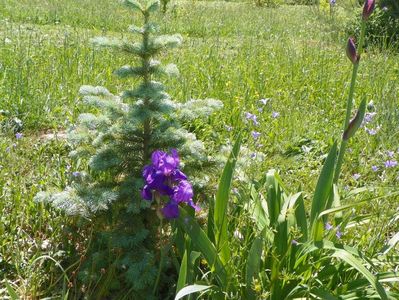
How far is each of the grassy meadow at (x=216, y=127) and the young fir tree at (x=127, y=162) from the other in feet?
0.51

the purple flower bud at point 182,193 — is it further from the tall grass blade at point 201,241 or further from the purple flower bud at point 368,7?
the purple flower bud at point 368,7

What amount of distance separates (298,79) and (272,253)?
3003mm

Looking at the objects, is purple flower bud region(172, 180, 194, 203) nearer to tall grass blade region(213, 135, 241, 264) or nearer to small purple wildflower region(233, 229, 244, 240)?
tall grass blade region(213, 135, 241, 264)

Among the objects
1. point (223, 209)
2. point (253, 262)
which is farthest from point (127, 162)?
point (253, 262)

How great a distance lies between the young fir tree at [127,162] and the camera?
1967 mm

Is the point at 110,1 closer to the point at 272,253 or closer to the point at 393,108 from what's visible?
the point at 393,108

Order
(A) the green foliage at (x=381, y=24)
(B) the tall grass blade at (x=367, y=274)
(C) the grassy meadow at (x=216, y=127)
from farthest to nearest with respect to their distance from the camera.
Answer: (A) the green foliage at (x=381, y=24), (C) the grassy meadow at (x=216, y=127), (B) the tall grass blade at (x=367, y=274)

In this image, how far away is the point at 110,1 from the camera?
11977 mm

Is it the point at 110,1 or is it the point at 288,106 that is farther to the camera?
the point at 110,1

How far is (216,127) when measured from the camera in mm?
3631

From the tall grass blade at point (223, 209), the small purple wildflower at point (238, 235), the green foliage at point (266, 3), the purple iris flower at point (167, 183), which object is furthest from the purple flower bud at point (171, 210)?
the green foliage at point (266, 3)

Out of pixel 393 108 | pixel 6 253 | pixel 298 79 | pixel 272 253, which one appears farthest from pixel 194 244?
pixel 298 79

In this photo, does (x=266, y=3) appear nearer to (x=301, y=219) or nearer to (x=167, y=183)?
(x=301, y=219)

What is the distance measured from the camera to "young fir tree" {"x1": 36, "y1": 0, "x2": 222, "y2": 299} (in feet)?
6.45
